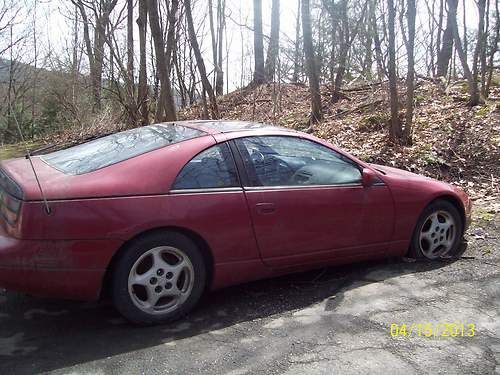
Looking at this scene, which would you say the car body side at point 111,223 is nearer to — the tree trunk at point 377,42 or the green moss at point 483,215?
the green moss at point 483,215

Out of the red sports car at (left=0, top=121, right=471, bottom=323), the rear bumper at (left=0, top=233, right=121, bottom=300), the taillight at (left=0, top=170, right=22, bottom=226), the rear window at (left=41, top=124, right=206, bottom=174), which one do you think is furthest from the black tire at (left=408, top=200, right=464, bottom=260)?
the taillight at (left=0, top=170, right=22, bottom=226)

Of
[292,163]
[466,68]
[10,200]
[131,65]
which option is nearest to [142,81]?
[131,65]

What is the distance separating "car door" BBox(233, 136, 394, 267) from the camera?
3.77 meters

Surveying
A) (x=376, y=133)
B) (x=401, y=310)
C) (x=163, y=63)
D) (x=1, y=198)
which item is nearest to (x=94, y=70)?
(x=163, y=63)

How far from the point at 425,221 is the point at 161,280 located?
2.53 meters

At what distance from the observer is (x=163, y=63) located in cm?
881

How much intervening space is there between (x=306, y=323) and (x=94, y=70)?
12.7 metres

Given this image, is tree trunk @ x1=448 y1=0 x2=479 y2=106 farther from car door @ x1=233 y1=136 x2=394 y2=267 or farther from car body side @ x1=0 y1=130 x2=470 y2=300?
car body side @ x1=0 y1=130 x2=470 y2=300

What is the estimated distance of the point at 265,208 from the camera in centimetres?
372

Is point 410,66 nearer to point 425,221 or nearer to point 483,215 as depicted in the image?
point 483,215

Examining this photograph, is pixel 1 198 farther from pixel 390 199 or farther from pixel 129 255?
pixel 390 199

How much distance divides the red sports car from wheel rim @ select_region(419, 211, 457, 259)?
9 centimetres
